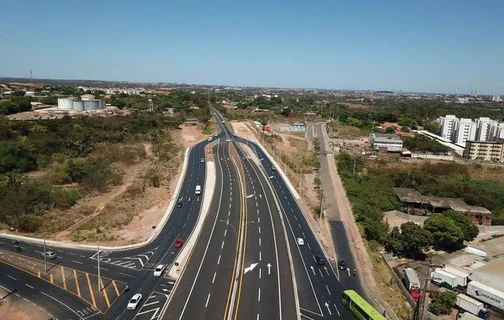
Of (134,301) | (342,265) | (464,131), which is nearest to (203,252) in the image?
(134,301)

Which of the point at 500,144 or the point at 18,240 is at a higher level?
the point at 500,144

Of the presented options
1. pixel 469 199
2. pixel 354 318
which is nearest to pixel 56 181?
pixel 354 318

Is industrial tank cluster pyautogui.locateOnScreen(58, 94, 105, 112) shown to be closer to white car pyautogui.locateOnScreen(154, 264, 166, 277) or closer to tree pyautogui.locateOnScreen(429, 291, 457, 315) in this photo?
white car pyautogui.locateOnScreen(154, 264, 166, 277)

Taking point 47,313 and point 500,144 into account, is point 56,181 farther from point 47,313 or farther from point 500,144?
point 500,144

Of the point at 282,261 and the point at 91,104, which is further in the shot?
the point at 91,104

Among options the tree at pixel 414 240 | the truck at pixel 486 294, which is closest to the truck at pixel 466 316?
the truck at pixel 486 294

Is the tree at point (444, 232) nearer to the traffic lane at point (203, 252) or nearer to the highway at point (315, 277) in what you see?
the highway at point (315, 277)

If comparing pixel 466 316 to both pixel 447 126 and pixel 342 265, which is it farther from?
pixel 447 126
